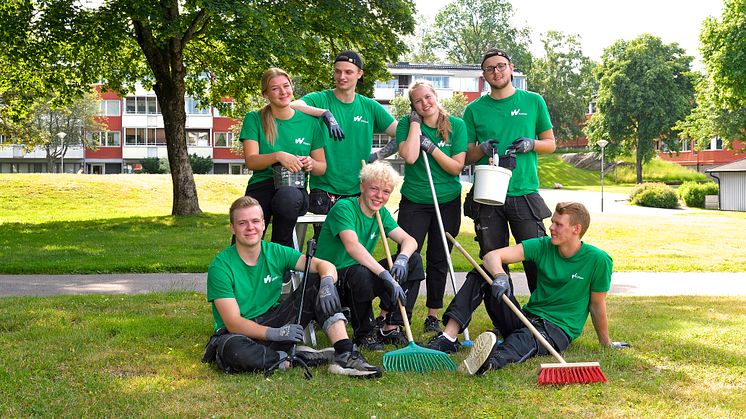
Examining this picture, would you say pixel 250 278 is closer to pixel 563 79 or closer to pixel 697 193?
pixel 697 193

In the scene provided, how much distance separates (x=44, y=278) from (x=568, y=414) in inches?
311

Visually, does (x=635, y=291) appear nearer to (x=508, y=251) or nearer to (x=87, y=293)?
(x=508, y=251)

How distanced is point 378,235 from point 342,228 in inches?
16.7

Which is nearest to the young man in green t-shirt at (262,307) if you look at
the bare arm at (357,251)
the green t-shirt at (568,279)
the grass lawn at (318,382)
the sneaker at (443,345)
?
the grass lawn at (318,382)

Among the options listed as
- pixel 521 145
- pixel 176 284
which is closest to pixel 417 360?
pixel 521 145

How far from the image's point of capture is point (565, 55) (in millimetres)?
73125

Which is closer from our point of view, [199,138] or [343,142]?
[343,142]

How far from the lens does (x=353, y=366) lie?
4.78m

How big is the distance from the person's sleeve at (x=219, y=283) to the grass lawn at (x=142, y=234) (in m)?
6.31

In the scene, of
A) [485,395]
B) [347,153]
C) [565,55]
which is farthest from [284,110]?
[565,55]

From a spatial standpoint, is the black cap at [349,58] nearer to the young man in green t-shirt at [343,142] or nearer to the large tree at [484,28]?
the young man in green t-shirt at [343,142]

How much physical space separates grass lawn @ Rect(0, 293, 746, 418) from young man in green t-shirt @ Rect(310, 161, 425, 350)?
33 centimetres

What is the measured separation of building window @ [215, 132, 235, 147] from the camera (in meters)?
57.2

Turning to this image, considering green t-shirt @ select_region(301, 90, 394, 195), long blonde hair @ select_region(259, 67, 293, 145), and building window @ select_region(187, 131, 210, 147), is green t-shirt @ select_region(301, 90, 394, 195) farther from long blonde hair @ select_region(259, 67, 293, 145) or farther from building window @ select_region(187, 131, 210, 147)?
building window @ select_region(187, 131, 210, 147)
